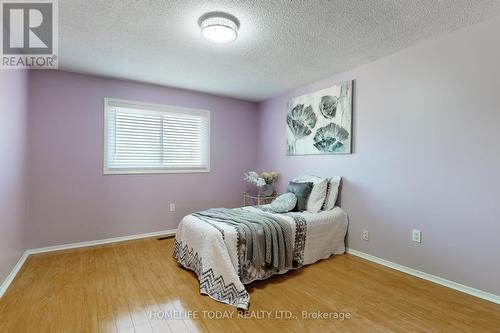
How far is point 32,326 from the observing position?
5.57ft

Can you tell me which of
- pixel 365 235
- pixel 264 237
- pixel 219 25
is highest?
pixel 219 25

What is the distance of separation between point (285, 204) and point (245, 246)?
3.28 ft

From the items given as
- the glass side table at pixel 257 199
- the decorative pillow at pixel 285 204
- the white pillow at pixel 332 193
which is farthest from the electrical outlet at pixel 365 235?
the glass side table at pixel 257 199

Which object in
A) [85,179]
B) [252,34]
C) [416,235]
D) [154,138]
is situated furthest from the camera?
[154,138]

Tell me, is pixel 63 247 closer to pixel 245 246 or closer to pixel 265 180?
pixel 245 246

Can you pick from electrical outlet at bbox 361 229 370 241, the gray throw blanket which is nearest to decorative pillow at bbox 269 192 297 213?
the gray throw blanket

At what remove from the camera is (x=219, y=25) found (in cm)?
201

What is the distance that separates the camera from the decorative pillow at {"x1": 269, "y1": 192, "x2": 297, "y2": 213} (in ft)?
10.2

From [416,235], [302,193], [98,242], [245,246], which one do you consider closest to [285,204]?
[302,193]

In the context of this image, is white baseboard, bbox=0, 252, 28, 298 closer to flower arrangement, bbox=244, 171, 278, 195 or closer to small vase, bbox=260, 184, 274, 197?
flower arrangement, bbox=244, 171, 278, 195

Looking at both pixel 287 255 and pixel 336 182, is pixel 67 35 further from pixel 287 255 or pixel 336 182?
pixel 336 182

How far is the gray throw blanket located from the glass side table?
146cm

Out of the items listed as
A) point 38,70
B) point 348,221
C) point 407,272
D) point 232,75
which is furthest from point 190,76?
point 407,272

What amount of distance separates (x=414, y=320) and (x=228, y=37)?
2.65 m
